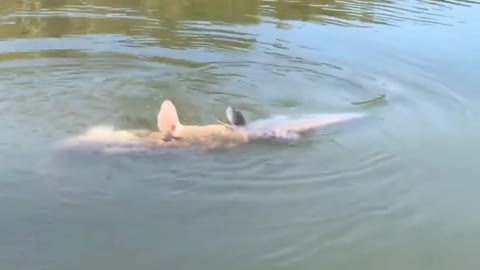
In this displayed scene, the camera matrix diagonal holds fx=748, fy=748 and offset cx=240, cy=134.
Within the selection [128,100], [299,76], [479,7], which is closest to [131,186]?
[128,100]

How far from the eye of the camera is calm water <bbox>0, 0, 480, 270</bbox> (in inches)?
184

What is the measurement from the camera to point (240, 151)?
579 centimetres

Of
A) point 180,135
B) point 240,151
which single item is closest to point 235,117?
point 240,151

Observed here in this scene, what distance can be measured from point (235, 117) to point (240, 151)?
10.8 inches

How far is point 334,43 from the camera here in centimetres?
859

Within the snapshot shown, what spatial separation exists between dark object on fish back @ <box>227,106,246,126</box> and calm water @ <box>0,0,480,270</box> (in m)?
Answer: 0.25

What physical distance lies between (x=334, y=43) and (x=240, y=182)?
3.66 metres

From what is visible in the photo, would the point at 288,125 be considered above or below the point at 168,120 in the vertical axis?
below

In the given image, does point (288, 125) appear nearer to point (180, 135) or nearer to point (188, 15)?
point (180, 135)

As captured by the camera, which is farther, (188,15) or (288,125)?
(188,15)

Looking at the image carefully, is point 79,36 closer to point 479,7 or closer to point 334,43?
point 334,43

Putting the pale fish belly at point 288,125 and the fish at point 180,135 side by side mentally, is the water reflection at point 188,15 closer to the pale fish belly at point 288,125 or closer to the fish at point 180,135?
the pale fish belly at point 288,125

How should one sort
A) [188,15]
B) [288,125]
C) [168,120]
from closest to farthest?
1. [168,120]
2. [288,125]
3. [188,15]

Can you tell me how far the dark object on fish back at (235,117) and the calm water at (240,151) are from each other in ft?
0.81
